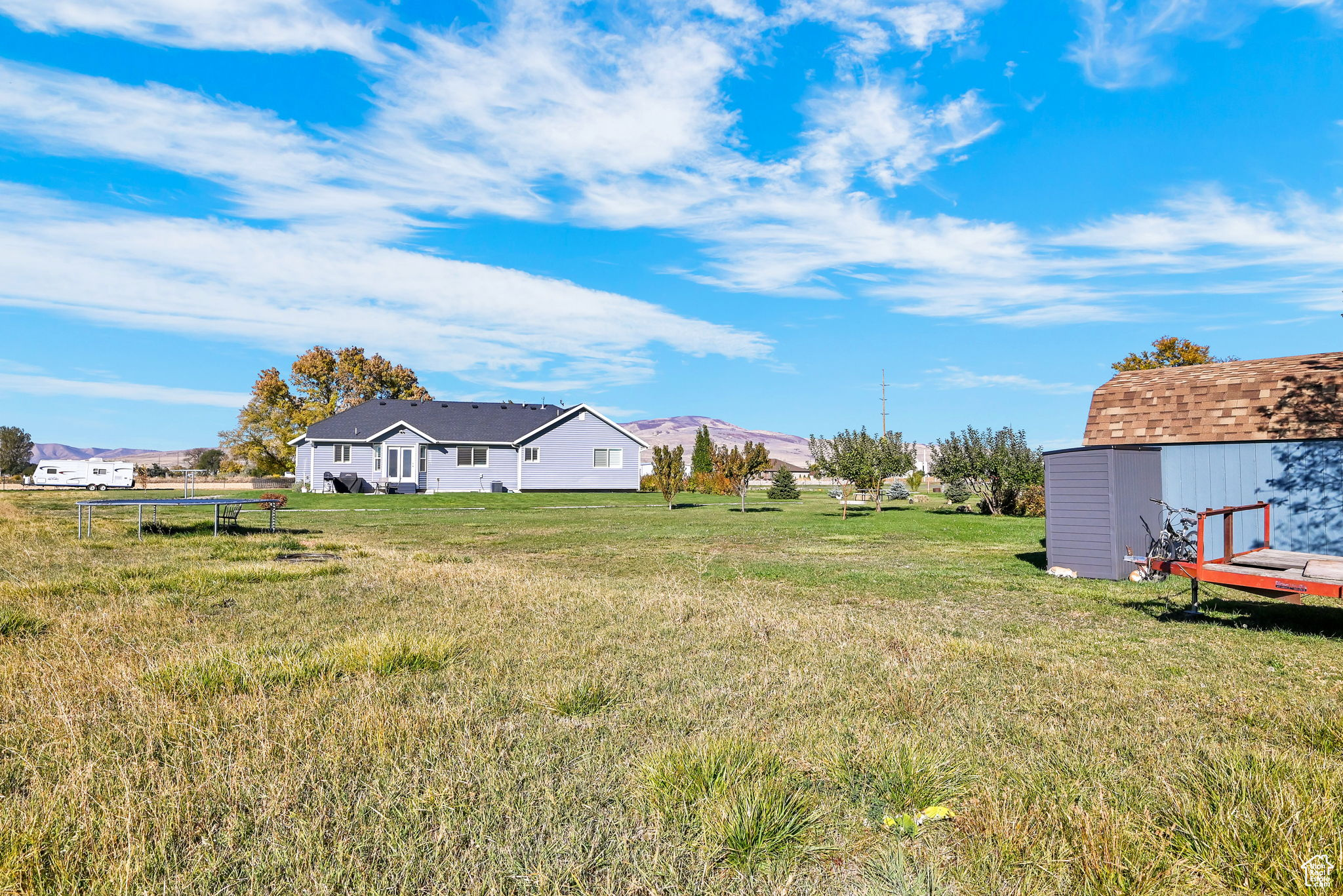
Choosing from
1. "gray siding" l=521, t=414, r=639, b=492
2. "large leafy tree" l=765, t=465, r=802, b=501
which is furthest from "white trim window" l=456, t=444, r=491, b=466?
"large leafy tree" l=765, t=465, r=802, b=501

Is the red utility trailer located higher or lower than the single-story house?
lower

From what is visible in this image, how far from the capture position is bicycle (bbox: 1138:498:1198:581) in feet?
37.8

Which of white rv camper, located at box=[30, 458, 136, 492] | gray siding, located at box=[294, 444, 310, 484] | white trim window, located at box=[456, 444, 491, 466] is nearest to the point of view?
white trim window, located at box=[456, 444, 491, 466]

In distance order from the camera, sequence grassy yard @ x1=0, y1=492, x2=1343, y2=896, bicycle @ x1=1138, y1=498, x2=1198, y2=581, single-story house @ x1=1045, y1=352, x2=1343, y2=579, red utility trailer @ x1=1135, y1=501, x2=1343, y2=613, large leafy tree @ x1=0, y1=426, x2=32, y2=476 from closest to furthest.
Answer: grassy yard @ x1=0, y1=492, x2=1343, y2=896 < red utility trailer @ x1=1135, y1=501, x2=1343, y2=613 < bicycle @ x1=1138, y1=498, x2=1198, y2=581 < single-story house @ x1=1045, y1=352, x2=1343, y2=579 < large leafy tree @ x1=0, y1=426, x2=32, y2=476

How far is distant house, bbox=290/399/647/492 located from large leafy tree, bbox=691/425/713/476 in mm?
13102

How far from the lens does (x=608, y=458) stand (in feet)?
157

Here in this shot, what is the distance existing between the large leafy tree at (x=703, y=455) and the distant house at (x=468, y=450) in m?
13.1

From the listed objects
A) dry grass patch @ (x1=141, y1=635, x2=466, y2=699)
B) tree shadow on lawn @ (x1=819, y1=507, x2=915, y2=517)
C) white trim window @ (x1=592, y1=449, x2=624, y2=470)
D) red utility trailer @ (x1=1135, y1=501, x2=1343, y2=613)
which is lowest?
tree shadow on lawn @ (x1=819, y1=507, x2=915, y2=517)

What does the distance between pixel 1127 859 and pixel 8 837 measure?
15.2ft

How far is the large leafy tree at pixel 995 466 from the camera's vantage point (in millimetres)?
30734

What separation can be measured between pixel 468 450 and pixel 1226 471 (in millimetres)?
38657

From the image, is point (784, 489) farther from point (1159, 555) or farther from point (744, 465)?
point (1159, 555)

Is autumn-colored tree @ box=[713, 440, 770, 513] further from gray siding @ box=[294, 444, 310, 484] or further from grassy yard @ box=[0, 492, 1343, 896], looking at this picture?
gray siding @ box=[294, 444, 310, 484]

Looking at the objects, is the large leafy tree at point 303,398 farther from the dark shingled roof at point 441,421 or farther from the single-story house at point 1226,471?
the single-story house at point 1226,471
